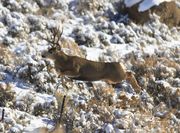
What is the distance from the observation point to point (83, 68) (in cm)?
973

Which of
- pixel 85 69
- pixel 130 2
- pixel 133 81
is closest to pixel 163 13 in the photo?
pixel 130 2

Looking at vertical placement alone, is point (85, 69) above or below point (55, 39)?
below

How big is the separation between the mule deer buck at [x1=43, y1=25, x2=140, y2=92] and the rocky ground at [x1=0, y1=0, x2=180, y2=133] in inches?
4.8

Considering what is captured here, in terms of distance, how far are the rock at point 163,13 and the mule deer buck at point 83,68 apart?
3832 millimetres

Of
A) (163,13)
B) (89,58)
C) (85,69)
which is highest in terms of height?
(163,13)

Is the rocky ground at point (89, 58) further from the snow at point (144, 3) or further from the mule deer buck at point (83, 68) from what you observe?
the snow at point (144, 3)

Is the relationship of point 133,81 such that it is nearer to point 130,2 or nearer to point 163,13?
point 130,2

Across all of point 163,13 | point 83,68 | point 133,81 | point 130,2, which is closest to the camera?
point 83,68

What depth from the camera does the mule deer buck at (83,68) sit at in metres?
9.68

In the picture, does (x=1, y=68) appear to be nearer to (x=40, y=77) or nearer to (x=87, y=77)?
(x=40, y=77)

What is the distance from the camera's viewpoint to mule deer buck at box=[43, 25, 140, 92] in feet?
31.8

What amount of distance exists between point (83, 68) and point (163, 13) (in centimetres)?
485

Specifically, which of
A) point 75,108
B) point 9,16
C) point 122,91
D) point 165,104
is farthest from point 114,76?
point 9,16

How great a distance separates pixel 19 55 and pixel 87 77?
53.6 inches
